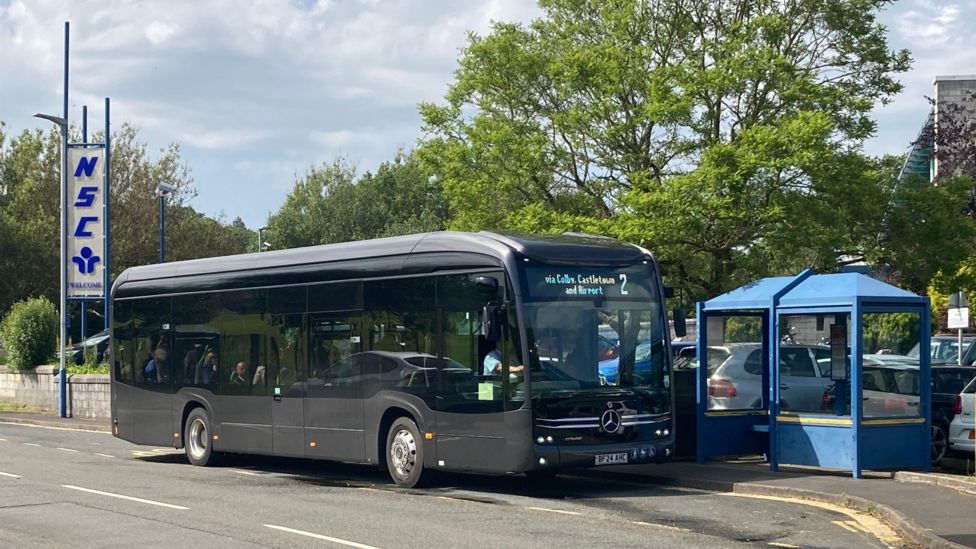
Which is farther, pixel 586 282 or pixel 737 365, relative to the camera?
pixel 737 365

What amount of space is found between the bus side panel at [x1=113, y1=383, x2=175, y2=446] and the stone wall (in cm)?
1187

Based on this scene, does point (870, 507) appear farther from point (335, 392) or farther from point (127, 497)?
point (127, 497)

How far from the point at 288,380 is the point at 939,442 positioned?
973 cm

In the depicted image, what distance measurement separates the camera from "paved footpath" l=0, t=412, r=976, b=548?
11382mm

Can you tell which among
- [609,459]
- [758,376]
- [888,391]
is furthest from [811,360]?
[609,459]

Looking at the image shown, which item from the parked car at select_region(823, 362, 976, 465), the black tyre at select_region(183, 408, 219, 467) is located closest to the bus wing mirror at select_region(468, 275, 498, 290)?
the parked car at select_region(823, 362, 976, 465)

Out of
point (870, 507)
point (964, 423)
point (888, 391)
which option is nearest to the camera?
point (870, 507)

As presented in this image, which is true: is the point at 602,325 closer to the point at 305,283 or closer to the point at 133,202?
the point at 305,283

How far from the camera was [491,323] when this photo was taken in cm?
1413

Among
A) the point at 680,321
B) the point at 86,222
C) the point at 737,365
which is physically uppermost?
the point at 86,222

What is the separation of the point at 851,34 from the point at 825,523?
22.2 meters

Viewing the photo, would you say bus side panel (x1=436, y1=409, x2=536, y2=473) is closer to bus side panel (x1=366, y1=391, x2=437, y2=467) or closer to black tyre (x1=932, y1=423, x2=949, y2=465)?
bus side panel (x1=366, y1=391, x2=437, y2=467)

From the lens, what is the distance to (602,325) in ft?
48.9

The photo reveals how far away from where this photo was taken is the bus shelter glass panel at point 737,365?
18.1 meters
